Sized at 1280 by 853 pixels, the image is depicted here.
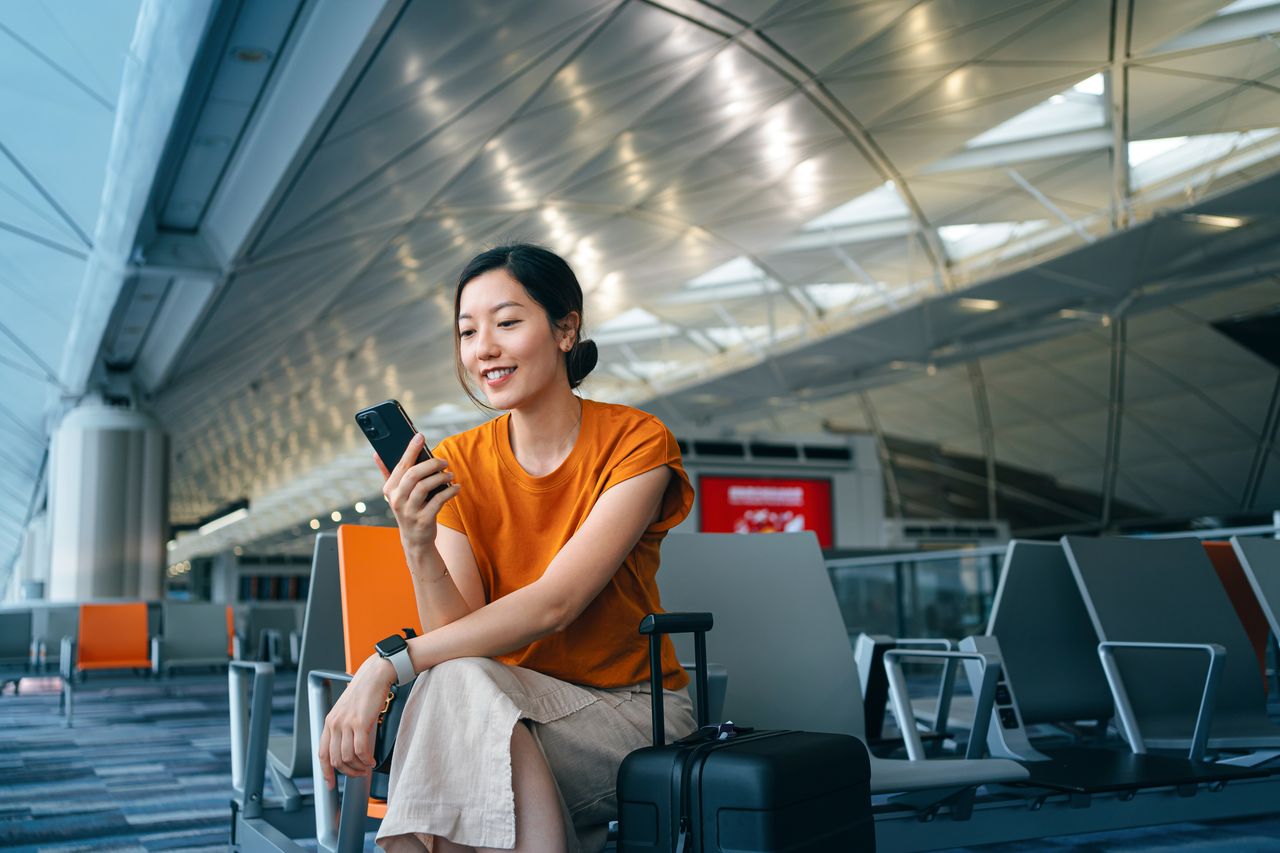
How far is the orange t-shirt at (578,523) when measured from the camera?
7.01ft

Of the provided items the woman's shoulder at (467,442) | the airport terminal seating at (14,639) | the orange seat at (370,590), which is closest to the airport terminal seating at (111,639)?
the airport terminal seating at (14,639)

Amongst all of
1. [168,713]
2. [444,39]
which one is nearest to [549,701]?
[444,39]

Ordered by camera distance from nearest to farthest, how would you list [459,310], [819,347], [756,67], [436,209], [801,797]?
[801,797], [459,310], [756,67], [436,209], [819,347]

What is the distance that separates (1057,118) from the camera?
64.8ft

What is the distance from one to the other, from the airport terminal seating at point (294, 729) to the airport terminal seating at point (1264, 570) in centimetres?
378

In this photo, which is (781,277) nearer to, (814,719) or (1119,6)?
(1119,6)

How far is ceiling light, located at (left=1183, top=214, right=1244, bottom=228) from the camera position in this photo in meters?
17.5

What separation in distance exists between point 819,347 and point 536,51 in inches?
611

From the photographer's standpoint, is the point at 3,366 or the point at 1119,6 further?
the point at 3,366

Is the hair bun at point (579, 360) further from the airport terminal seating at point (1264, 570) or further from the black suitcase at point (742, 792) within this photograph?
the airport terminal seating at point (1264, 570)

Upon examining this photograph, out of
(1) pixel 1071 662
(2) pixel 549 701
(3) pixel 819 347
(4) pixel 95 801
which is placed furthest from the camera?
(3) pixel 819 347

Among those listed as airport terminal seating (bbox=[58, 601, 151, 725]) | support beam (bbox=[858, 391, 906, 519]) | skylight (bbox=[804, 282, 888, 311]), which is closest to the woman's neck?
airport terminal seating (bbox=[58, 601, 151, 725])

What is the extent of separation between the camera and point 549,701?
6.39 ft

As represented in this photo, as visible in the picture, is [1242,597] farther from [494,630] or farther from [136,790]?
[136,790]
